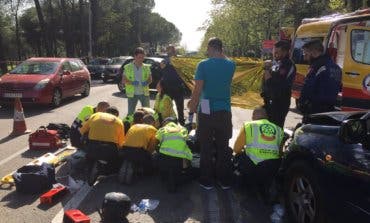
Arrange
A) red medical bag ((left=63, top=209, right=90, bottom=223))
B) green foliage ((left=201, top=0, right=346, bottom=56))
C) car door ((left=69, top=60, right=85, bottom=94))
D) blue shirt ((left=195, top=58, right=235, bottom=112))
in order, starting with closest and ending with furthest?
red medical bag ((left=63, top=209, right=90, bottom=223)), blue shirt ((left=195, top=58, right=235, bottom=112)), car door ((left=69, top=60, right=85, bottom=94)), green foliage ((left=201, top=0, right=346, bottom=56))

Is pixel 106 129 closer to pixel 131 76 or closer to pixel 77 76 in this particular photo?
pixel 131 76

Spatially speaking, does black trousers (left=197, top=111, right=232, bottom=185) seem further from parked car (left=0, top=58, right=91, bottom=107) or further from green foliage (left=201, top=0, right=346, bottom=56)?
green foliage (left=201, top=0, right=346, bottom=56)

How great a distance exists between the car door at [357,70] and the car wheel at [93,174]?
473cm

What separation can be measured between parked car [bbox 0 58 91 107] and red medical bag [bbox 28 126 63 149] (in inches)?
205

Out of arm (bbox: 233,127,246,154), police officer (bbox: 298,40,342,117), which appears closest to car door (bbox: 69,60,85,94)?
arm (bbox: 233,127,246,154)

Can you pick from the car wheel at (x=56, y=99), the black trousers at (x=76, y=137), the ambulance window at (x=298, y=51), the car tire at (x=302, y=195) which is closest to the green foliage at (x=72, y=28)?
the car wheel at (x=56, y=99)

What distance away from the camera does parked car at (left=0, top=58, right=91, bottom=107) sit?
43.8 ft

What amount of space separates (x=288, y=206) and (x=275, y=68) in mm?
2618

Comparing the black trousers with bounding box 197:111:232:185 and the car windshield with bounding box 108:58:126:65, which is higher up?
the black trousers with bounding box 197:111:232:185

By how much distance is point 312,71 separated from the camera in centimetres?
614

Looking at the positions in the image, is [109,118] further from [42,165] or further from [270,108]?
[270,108]

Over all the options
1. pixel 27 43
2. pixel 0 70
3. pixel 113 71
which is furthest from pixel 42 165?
pixel 27 43

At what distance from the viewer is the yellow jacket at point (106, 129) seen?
650 cm

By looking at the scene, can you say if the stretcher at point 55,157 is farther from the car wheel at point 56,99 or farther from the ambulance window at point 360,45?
the car wheel at point 56,99
